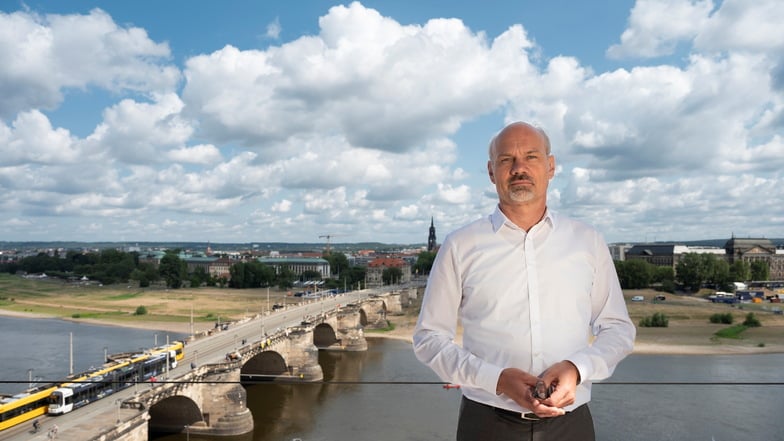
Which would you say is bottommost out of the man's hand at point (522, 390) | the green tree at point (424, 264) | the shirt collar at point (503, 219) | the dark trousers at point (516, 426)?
the green tree at point (424, 264)

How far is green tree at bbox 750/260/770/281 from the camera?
3536 inches

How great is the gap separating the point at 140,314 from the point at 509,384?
69.1 metres

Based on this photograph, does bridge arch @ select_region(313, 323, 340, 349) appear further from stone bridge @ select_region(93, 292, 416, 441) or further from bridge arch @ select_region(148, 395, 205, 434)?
bridge arch @ select_region(148, 395, 205, 434)

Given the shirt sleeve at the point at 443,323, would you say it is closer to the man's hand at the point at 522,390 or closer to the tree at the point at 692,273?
the man's hand at the point at 522,390

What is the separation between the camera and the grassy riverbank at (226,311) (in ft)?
148

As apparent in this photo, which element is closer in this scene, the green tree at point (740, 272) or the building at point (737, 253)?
the green tree at point (740, 272)

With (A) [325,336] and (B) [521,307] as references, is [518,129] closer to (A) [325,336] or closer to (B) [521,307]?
(B) [521,307]

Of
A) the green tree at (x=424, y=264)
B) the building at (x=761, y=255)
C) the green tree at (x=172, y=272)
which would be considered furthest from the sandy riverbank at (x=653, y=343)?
the building at (x=761, y=255)

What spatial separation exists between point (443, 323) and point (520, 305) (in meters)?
0.33

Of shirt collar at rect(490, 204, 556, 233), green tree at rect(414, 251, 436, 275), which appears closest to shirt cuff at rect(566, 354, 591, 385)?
shirt collar at rect(490, 204, 556, 233)

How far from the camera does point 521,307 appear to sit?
8.21 feet

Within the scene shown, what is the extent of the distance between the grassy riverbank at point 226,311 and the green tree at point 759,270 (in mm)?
20420

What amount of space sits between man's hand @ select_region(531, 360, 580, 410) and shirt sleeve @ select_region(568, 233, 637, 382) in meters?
0.14

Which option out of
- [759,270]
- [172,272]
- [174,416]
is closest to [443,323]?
[174,416]
